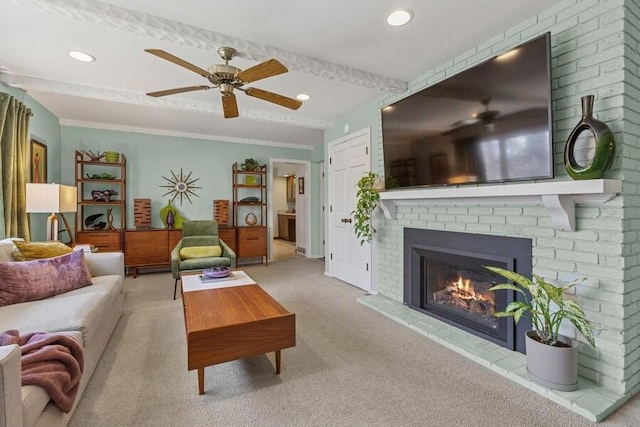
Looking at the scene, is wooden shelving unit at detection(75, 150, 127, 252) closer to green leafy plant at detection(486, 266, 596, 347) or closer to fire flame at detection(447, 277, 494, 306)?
fire flame at detection(447, 277, 494, 306)

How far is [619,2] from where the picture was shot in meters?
1.75

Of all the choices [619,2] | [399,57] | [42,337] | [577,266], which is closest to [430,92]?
[399,57]

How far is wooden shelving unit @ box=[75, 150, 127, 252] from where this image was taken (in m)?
4.50

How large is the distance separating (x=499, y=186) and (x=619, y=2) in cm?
121

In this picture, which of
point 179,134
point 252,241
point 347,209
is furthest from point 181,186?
point 347,209

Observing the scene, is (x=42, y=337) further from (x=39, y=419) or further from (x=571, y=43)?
(x=571, y=43)

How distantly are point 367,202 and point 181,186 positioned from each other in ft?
12.0

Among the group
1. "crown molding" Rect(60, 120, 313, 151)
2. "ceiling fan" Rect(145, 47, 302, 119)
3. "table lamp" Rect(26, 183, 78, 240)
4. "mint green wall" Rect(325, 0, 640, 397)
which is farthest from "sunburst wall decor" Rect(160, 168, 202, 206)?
"mint green wall" Rect(325, 0, 640, 397)

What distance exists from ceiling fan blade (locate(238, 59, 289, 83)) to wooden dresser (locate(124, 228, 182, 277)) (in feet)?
11.7

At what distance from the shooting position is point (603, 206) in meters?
1.82

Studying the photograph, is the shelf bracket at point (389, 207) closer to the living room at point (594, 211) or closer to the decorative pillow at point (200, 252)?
the living room at point (594, 211)

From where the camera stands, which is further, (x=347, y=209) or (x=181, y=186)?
(x=181, y=186)

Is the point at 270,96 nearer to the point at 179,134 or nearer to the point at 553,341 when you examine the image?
the point at 553,341

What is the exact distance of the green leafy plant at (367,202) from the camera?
3.45 meters
